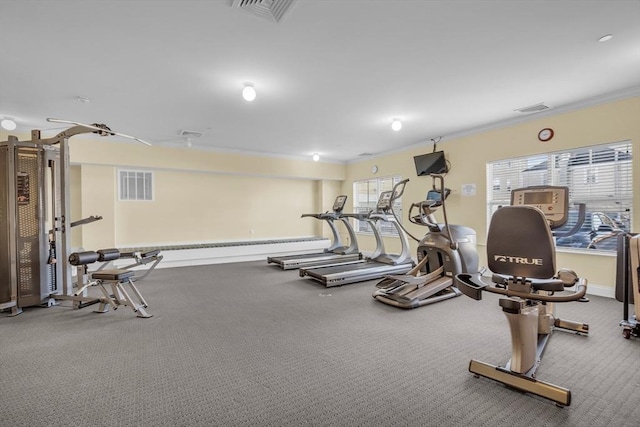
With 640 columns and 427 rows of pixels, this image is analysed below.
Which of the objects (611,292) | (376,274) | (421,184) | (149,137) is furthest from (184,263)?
(611,292)

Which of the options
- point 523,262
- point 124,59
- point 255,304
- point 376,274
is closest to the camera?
point 523,262

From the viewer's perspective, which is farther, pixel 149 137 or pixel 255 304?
pixel 149 137

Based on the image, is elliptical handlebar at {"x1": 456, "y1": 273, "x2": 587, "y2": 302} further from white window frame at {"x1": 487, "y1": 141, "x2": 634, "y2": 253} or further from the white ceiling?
white window frame at {"x1": 487, "y1": 141, "x2": 634, "y2": 253}

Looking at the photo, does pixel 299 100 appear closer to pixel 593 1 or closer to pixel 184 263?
pixel 593 1

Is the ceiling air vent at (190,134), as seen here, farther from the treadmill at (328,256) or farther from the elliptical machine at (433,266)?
the elliptical machine at (433,266)

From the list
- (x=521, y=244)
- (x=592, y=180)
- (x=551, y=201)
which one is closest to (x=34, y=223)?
(x=521, y=244)

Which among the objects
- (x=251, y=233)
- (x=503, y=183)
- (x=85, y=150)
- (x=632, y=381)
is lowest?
(x=632, y=381)

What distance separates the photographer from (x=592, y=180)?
4.20 m

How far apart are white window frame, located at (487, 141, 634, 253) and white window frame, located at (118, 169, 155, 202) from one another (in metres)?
7.39

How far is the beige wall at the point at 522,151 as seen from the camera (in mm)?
3877

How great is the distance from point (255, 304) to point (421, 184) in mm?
4556

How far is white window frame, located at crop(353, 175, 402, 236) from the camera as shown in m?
7.40

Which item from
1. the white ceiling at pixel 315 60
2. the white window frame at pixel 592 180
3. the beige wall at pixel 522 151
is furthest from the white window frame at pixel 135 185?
the white window frame at pixel 592 180

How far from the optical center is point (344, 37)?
262 cm
